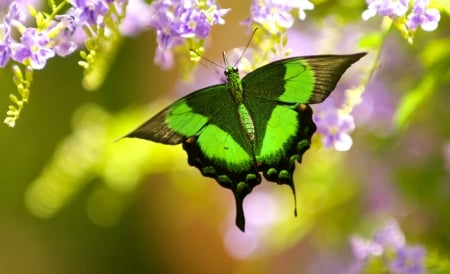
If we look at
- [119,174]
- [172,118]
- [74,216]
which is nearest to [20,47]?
[172,118]

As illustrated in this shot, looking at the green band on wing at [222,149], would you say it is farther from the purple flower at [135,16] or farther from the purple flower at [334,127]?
the purple flower at [135,16]

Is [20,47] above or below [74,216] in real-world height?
above

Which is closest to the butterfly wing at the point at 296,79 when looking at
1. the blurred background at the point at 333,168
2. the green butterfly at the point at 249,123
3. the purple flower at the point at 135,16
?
the green butterfly at the point at 249,123

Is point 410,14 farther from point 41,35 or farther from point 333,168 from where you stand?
point 333,168

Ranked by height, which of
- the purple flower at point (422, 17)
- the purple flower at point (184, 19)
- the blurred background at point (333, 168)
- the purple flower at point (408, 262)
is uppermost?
the purple flower at point (184, 19)

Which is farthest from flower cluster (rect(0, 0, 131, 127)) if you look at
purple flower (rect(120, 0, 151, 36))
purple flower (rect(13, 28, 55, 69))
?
purple flower (rect(120, 0, 151, 36))

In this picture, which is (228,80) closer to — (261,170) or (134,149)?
(261,170)
